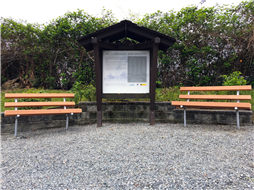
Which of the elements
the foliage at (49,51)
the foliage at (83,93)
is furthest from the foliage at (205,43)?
the foliage at (83,93)

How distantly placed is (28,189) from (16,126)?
8.37 ft

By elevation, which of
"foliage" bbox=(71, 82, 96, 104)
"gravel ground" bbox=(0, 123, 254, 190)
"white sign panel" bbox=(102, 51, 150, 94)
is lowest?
"gravel ground" bbox=(0, 123, 254, 190)

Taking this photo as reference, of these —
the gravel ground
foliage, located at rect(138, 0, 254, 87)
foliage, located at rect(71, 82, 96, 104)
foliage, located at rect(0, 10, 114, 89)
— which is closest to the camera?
the gravel ground

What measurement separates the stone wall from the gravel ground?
486 mm

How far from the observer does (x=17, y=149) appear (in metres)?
3.14

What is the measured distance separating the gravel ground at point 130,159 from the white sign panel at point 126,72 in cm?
127

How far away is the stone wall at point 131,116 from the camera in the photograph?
4.48 m

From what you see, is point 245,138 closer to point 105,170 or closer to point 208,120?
point 208,120

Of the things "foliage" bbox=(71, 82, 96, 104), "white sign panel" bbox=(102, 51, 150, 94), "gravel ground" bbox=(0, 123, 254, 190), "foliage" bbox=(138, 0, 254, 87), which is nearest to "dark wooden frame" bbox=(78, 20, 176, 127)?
"white sign panel" bbox=(102, 51, 150, 94)

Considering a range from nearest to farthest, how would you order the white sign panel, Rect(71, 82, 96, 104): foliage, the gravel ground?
the gravel ground, the white sign panel, Rect(71, 82, 96, 104): foliage

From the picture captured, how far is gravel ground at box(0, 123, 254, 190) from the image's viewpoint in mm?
2045

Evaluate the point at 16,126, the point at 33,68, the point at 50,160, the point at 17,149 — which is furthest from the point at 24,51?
the point at 50,160

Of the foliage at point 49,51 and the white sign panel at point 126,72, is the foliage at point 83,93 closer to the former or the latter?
the white sign panel at point 126,72

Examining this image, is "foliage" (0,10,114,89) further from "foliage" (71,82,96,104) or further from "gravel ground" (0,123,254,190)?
"gravel ground" (0,123,254,190)
